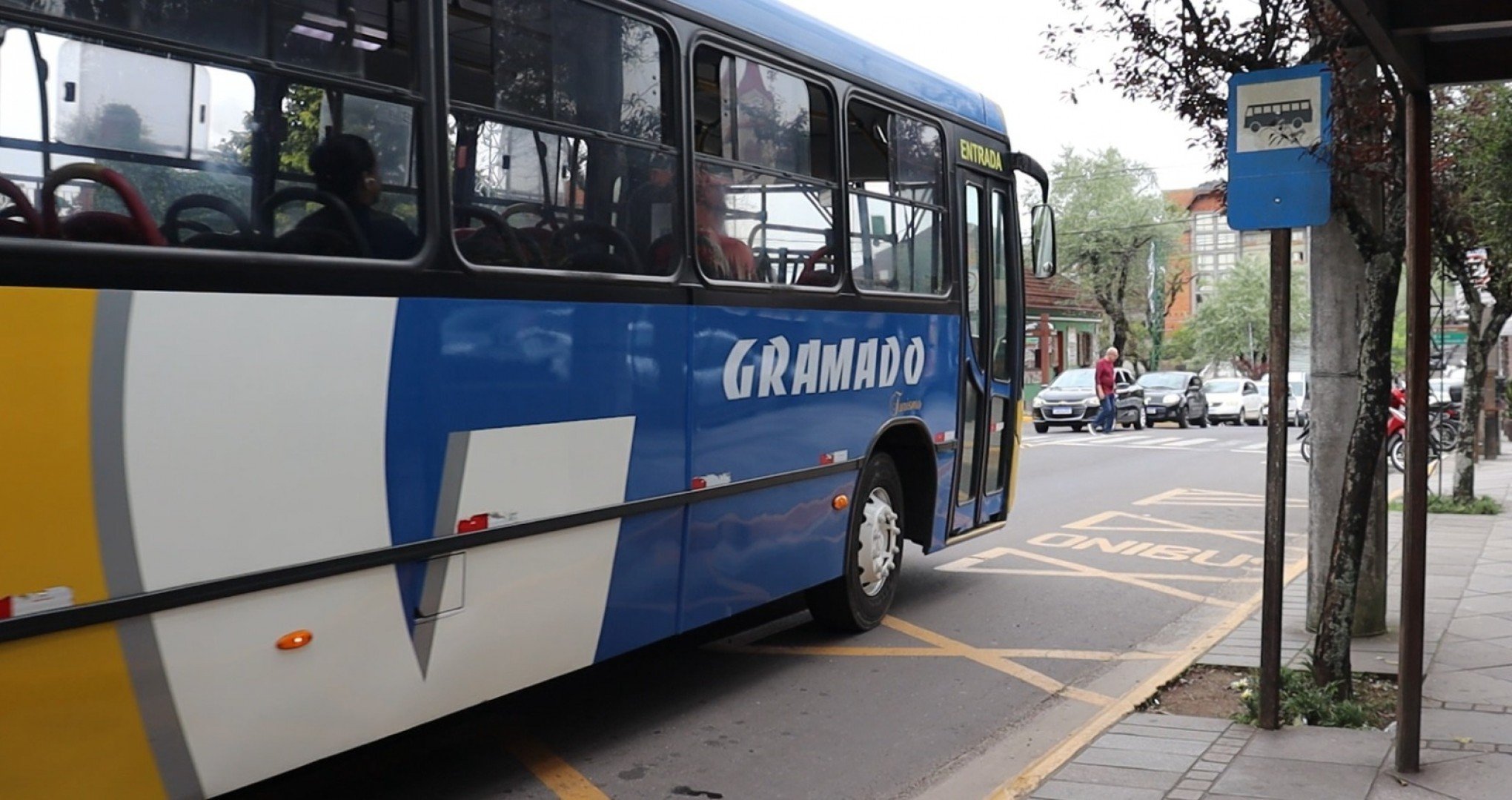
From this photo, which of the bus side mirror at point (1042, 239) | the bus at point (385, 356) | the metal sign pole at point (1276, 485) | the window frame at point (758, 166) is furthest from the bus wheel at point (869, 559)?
the bus side mirror at point (1042, 239)

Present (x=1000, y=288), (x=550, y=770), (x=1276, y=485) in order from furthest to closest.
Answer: (x=1000, y=288)
(x=1276, y=485)
(x=550, y=770)

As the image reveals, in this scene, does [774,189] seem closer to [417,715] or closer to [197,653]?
[417,715]

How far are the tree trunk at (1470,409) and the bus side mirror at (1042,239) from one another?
23.8 ft

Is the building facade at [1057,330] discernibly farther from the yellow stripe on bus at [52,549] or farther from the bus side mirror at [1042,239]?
the yellow stripe on bus at [52,549]

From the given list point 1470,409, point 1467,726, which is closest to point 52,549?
point 1467,726

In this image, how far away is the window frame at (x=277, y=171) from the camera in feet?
11.5

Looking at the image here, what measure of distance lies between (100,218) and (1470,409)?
1538 centimetres

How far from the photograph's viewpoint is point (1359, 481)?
20.1 feet

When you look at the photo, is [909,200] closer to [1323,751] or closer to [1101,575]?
[1101,575]

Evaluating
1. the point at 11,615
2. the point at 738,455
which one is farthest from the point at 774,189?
the point at 11,615

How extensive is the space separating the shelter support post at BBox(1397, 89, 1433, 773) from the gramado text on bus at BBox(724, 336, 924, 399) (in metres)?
2.74

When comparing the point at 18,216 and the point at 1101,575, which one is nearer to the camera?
the point at 18,216

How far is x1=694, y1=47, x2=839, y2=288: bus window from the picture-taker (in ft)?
20.4

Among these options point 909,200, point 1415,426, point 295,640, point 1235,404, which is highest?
point 909,200
